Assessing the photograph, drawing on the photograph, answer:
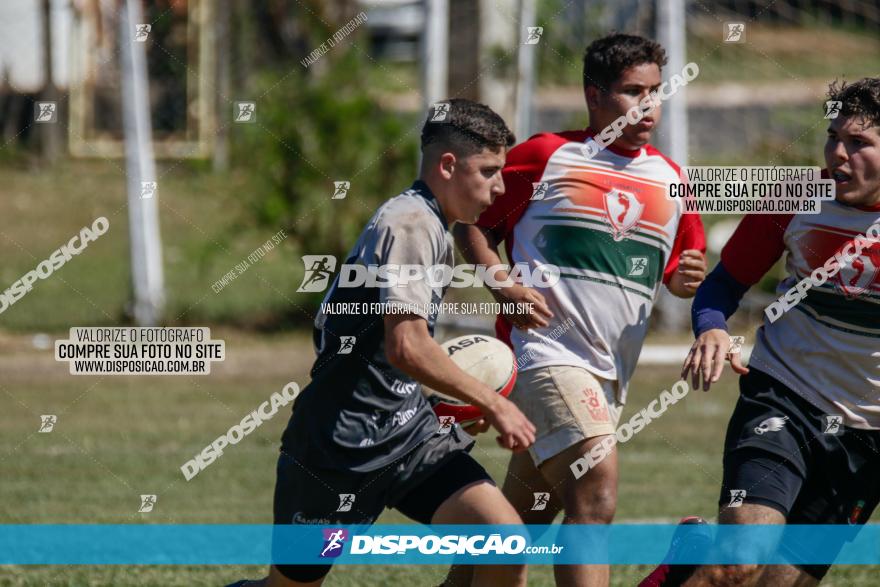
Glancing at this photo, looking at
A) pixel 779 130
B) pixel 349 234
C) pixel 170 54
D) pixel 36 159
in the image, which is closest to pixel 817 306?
pixel 349 234

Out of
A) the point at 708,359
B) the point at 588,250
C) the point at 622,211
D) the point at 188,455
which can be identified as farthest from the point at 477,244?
the point at 188,455

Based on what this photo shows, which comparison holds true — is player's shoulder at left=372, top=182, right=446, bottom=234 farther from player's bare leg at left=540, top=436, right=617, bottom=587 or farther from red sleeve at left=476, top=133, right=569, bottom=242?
player's bare leg at left=540, top=436, right=617, bottom=587

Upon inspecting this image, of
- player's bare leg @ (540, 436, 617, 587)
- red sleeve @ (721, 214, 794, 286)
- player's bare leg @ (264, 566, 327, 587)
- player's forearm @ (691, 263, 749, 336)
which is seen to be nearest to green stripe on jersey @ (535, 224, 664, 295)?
player's forearm @ (691, 263, 749, 336)

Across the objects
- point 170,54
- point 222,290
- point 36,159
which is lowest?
point 222,290

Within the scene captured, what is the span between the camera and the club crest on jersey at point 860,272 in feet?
16.8

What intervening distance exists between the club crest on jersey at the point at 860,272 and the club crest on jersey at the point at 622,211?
3.36 feet

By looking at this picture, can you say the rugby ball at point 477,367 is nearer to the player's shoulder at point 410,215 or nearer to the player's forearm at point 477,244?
the player's forearm at point 477,244

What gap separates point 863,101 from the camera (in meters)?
5.12

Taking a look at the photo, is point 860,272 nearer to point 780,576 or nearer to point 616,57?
point 780,576

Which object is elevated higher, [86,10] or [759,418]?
[86,10]

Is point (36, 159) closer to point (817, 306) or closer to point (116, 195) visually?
point (116, 195)

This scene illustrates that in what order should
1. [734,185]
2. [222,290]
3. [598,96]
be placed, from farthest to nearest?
[222,290]
[734,185]
[598,96]

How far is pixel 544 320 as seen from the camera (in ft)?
A: 18.4

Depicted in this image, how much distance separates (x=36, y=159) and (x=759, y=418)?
16.5 meters
